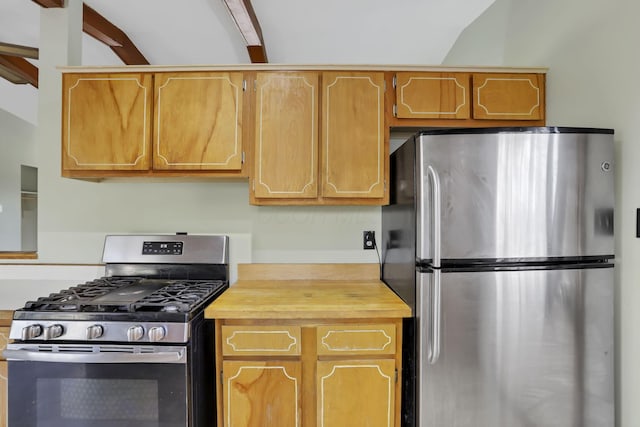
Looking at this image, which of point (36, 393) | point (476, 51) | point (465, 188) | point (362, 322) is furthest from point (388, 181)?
point (36, 393)

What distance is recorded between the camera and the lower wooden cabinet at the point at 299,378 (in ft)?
4.99

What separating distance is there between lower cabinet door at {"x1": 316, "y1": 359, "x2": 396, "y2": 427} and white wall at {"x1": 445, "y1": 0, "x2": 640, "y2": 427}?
3.17 feet

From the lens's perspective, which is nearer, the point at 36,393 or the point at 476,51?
the point at 36,393

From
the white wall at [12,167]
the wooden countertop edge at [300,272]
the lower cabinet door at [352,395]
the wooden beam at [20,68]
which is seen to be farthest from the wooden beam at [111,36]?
the lower cabinet door at [352,395]

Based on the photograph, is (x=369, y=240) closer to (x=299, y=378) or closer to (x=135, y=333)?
(x=299, y=378)

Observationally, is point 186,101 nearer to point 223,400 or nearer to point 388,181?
point 388,181

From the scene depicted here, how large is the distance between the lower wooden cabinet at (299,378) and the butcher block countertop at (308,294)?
64 millimetres

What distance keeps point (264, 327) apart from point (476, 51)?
2.36 metres

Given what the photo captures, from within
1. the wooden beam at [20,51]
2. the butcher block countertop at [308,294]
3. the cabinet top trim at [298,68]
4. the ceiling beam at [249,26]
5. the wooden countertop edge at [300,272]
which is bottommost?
the butcher block countertop at [308,294]

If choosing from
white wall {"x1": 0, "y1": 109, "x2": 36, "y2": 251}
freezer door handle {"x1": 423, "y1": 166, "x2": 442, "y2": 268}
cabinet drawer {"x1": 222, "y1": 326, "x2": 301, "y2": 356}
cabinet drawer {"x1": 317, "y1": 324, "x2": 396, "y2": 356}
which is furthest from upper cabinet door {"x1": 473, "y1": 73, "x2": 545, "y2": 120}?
white wall {"x1": 0, "y1": 109, "x2": 36, "y2": 251}

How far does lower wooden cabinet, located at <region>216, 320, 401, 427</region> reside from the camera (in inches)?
59.9

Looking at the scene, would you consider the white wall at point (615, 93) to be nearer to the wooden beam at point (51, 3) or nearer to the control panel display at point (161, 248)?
the control panel display at point (161, 248)

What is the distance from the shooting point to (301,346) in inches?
60.3

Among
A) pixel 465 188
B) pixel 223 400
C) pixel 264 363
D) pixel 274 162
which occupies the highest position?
pixel 274 162
